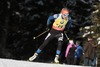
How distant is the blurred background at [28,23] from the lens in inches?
1134

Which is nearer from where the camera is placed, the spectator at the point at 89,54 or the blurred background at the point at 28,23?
the spectator at the point at 89,54

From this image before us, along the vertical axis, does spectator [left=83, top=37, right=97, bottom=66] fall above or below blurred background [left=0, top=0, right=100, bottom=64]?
above

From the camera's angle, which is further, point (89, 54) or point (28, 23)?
point (28, 23)

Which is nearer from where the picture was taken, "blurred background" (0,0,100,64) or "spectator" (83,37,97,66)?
"spectator" (83,37,97,66)

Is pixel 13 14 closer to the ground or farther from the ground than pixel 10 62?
closer to the ground

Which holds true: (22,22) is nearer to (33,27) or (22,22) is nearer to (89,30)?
(33,27)

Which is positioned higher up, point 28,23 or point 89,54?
point 89,54

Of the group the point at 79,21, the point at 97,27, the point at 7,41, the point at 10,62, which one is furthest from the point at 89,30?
the point at 10,62

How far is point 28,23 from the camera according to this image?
96.3 feet

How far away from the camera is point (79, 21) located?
30453 millimetres

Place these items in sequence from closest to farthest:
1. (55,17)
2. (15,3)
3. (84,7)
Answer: (55,17), (15,3), (84,7)

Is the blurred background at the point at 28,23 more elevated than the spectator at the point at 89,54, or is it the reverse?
the spectator at the point at 89,54

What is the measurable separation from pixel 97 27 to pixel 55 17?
12.0 m

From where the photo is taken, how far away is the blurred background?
28.8 meters
